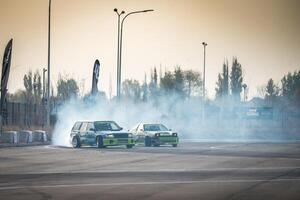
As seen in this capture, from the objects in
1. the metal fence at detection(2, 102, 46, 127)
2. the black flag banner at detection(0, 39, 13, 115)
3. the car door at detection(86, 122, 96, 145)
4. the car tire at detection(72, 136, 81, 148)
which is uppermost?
the black flag banner at detection(0, 39, 13, 115)

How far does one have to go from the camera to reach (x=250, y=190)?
1600cm

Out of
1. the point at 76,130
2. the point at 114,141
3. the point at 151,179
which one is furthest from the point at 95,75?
the point at 151,179

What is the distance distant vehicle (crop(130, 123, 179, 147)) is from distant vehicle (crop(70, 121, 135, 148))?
3289mm

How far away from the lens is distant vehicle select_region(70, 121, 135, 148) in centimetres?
4003

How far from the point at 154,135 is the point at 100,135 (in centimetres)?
484

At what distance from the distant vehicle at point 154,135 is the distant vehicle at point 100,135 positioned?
3.29m

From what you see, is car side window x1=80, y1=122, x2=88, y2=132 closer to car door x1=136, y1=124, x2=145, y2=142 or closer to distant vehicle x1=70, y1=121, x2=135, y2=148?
distant vehicle x1=70, y1=121, x2=135, y2=148

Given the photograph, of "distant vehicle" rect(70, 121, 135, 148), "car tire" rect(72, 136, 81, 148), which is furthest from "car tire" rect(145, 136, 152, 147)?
"car tire" rect(72, 136, 81, 148)

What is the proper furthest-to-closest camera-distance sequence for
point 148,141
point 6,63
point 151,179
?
point 6,63 → point 148,141 → point 151,179

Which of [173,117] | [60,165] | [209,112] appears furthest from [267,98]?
[60,165]

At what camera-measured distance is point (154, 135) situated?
4406cm

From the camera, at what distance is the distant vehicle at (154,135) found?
43.9m

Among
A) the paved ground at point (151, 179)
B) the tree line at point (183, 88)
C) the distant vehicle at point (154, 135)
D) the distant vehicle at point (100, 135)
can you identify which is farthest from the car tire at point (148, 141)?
the tree line at point (183, 88)

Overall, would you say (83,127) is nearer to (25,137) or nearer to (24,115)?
(25,137)
